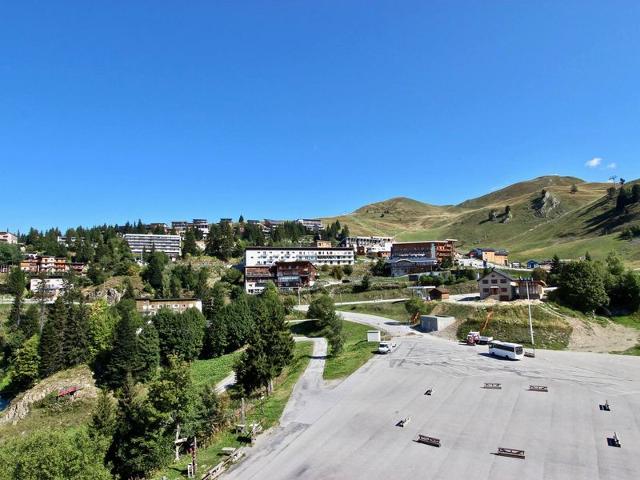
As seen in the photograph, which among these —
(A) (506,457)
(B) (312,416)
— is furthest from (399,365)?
(A) (506,457)

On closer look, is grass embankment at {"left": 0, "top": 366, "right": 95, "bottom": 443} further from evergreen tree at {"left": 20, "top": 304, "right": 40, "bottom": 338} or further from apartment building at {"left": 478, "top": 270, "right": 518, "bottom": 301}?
apartment building at {"left": 478, "top": 270, "right": 518, "bottom": 301}

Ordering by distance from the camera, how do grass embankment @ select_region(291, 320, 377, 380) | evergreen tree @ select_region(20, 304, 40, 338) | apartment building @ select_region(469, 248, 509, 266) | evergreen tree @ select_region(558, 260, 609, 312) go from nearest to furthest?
grass embankment @ select_region(291, 320, 377, 380), evergreen tree @ select_region(558, 260, 609, 312), evergreen tree @ select_region(20, 304, 40, 338), apartment building @ select_region(469, 248, 509, 266)

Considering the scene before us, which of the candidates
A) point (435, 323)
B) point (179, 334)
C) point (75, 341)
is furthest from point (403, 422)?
point (75, 341)

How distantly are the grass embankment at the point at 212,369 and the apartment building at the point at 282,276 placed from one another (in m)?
59.1

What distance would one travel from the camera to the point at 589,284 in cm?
7144

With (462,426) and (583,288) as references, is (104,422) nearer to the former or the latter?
(462,426)

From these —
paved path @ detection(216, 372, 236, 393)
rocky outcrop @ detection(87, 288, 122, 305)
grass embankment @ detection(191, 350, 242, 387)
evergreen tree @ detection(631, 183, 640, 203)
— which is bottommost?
grass embankment @ detection(191, 350, 242, 387)

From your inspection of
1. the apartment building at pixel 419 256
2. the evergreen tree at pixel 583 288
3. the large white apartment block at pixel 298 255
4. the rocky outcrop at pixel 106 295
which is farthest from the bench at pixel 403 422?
the large white apartment block at pixel 298 255

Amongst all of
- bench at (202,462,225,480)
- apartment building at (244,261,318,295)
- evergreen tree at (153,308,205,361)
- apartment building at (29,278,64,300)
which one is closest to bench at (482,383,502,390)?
bench at (202,462,225,480)

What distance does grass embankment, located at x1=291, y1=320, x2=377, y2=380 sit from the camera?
4876cm

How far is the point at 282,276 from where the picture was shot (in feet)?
455

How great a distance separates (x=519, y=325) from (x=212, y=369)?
48581 millimetres

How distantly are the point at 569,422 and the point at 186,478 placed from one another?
27242 mm

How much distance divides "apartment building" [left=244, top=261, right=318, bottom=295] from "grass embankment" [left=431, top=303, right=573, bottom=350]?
6948 cm
